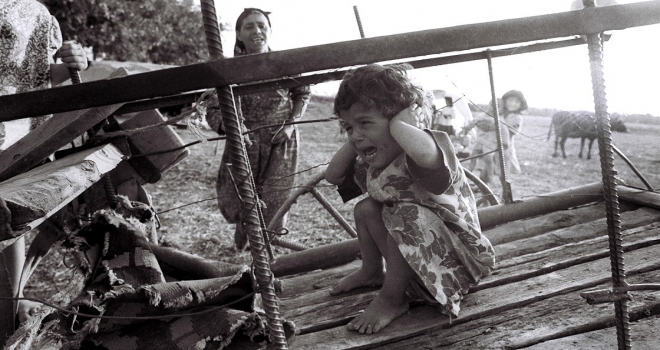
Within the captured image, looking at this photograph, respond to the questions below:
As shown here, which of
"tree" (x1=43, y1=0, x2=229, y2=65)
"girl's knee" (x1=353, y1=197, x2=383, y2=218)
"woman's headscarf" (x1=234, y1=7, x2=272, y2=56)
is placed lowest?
"girl's knee" (x1=353, y1=197, x2=383, y2=218)

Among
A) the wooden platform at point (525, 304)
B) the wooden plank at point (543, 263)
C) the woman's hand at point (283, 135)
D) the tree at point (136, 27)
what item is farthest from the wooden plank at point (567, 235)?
the tree at point (136, 27)

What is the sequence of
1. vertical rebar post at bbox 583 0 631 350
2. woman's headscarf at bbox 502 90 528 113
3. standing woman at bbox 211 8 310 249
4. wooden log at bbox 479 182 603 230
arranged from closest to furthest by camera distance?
vertical rebar post at bbox 583 0 631 350 → wooden log at bbox 479 182 603 230 → standing woman at bbox 211 8 310 249 → woman's headscarf at bbox 502 90 528 113

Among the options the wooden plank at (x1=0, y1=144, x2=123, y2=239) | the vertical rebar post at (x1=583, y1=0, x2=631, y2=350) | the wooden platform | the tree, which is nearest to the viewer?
the wooden plank at (x1=0, y1=144, x2=123, y2=239)

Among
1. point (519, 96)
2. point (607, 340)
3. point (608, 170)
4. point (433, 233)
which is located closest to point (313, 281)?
point (433, 233)

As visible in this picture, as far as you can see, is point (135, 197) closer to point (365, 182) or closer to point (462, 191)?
point (365, 182)

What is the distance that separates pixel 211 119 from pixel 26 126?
1191 mm

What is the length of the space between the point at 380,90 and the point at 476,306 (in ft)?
2.88

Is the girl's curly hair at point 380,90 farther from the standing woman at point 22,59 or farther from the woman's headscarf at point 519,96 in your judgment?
the woman's headscarf at point 519,96

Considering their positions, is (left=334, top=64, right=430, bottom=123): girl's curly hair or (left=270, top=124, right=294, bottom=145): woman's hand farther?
(left=270, top=124, right=294, bottom=145): woman's hand

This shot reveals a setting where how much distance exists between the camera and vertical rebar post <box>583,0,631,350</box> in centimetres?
132

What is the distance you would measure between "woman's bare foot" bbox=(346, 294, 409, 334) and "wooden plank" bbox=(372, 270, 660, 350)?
0.10 metres

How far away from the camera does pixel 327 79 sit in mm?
2355

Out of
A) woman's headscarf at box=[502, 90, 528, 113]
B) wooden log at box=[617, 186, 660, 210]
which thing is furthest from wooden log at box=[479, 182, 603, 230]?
woman's headscarf at box=[502, 90, 528, 113]

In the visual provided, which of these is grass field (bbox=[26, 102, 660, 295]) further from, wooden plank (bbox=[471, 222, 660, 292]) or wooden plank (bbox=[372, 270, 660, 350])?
wooden plank (bbox=[372, 270, 660, 350])
